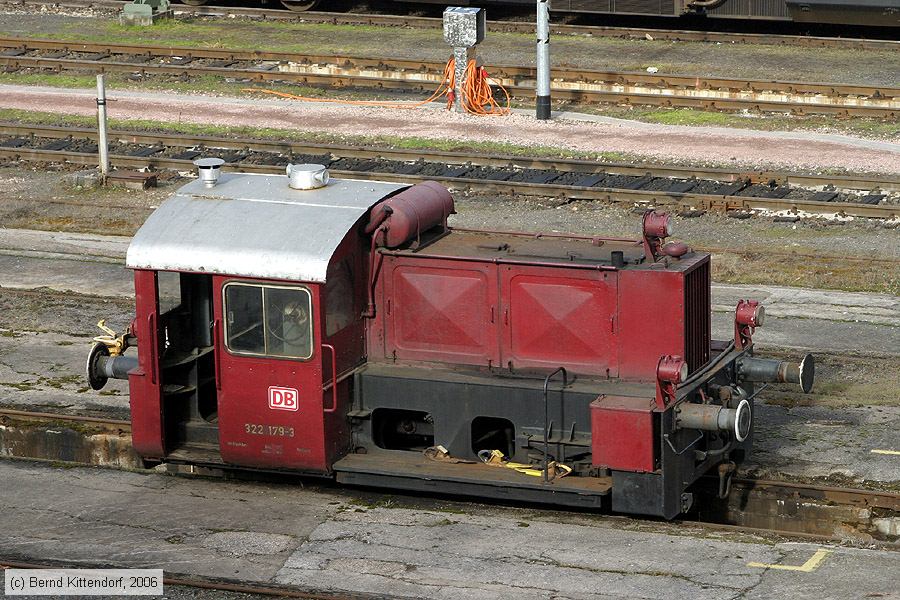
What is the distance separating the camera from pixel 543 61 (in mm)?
25125

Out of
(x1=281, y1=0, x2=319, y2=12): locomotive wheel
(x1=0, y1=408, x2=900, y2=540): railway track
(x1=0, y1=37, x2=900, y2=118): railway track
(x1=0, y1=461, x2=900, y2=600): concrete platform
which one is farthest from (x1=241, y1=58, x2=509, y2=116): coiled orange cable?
(x1=0, y1=461, x2=900, y2=600): concrete platform

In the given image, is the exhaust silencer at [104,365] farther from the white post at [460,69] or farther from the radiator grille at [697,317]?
the white post at [460,69]

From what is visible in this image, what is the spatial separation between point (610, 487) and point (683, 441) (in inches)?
24.5

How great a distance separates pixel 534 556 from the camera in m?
11.0

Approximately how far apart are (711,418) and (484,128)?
1477 cm

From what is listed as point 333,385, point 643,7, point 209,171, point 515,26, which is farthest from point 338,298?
point 515,26

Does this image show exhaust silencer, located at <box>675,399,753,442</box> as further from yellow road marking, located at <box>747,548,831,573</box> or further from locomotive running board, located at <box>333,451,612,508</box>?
yellow road marking, located at <box>747,548,831,573</box>

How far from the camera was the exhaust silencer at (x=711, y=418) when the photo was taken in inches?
440

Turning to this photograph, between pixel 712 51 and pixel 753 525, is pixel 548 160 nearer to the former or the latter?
pixel 712 51

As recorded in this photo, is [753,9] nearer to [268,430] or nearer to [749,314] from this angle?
[749,314]

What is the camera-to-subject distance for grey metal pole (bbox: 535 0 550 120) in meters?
24.7

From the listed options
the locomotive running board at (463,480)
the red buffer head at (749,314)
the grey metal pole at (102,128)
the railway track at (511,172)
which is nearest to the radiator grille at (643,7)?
the railway track at (511,172)

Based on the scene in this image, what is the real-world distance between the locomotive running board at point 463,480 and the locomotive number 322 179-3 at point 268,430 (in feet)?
1.46

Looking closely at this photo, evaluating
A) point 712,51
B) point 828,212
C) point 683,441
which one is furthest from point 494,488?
point 712,51
